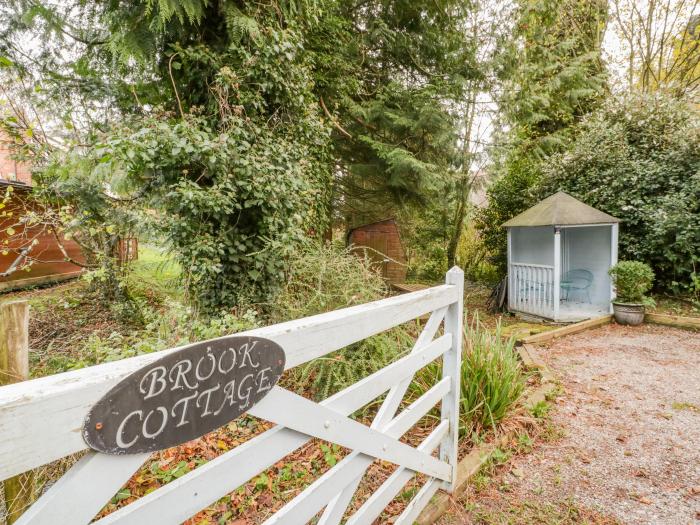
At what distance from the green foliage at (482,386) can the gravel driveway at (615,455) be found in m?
0.34

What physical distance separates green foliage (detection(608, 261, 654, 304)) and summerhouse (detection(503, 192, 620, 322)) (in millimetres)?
322

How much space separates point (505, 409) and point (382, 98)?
573 centimetres

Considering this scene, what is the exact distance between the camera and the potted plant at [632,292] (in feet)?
19.5

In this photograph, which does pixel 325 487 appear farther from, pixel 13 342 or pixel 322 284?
pixel 322 284

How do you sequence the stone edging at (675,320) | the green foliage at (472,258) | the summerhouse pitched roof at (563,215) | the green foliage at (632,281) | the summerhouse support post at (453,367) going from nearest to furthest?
1. the summerhouse support post at (453,367)
2. the stone edging at (675,320)
3. the green foliage at (632,281)
4. the summerhouse pitched roof at (563,215)
5. the green foliage at (472,258)

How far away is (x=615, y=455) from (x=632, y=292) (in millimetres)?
4568

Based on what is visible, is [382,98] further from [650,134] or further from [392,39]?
[650,134]

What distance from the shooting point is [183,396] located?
724mm

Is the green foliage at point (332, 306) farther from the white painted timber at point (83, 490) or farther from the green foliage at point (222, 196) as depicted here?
the white painted timber at point (83, 490)

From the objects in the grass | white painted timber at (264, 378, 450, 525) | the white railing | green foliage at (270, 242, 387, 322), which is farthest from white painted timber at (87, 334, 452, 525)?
the white railing

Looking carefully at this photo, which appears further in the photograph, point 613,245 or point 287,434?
point 613,245

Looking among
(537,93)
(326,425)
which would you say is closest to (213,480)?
(326,425)

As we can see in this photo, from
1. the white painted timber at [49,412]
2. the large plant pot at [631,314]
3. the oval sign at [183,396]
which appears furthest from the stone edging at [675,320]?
the white painted timber at [49,412]

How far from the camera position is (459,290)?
197 centimetres
